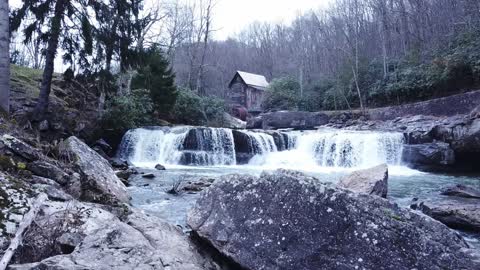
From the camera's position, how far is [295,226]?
2869 millimetres

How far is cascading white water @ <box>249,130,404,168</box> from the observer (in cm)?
1405

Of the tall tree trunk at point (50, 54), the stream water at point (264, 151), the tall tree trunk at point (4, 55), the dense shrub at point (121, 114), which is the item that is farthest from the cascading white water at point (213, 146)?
the tall tree trunk at point (4, 55)

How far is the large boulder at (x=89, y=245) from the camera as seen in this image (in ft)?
6.91

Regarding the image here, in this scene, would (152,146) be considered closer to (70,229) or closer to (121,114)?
(121,114)

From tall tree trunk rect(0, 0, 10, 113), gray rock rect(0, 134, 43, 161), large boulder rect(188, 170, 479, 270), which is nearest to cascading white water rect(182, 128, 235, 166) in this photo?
tall tree trunk rect(0, 0, 10, 113)

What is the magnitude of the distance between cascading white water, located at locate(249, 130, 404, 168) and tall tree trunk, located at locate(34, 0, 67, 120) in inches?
349

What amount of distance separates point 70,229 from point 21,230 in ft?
1.39

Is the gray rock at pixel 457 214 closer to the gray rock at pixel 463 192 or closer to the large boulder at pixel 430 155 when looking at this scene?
the gray rock at pixel 463 192

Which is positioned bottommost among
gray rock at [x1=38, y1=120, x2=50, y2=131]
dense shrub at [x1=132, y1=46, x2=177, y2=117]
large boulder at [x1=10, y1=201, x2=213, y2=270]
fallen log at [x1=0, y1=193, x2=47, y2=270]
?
large boulder at [x1=10, y1=201, x2=213, y2=270]

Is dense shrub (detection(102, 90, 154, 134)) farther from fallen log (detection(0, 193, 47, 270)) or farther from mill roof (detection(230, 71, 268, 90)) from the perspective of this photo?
mill roof (detection(230, 71, 268, 90))

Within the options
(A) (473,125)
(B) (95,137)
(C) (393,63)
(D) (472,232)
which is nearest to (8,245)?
(D) (472,232)

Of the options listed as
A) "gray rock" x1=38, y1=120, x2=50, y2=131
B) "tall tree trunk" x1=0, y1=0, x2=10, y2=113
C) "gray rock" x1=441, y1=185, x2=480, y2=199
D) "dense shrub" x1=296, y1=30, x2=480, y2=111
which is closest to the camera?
"tall tree trunk" x1=0, y1=0, x2=10, y2=113

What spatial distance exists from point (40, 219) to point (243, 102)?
3588 centimetres

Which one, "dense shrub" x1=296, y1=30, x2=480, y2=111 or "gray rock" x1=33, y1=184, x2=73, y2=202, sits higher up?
"dense shrub" x1=296, y1=30, x2=480, y2=111
